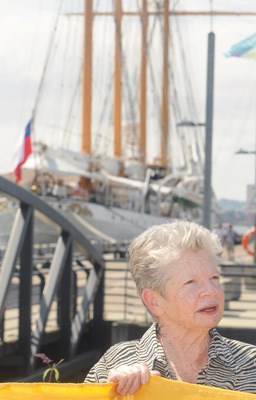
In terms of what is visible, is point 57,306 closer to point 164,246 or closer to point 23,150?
point 164,246

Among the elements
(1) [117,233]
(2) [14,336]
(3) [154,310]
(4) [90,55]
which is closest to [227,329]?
(2) [14,336]

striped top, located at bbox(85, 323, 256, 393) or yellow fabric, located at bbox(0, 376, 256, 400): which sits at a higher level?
striped top, located at bbox(85, 323, 256, 393)

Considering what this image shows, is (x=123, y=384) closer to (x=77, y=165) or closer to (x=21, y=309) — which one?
(x=21, y=309)

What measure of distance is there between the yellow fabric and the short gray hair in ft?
1.18

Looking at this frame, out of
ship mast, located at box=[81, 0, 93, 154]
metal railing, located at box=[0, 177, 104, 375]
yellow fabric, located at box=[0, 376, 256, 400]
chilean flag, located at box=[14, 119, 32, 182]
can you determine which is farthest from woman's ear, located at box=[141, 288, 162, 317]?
ship mast, located at box=[81, 0, 93, 154]

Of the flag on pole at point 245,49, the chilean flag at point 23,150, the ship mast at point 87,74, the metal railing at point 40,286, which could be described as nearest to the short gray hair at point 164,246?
the metal railing at point 40,286

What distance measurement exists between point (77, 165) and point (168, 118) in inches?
348

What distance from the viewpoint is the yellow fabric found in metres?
3.36

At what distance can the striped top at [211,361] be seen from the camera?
136 inches

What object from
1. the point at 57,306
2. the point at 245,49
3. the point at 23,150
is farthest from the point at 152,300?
the point at 23,150

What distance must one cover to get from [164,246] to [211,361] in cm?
39

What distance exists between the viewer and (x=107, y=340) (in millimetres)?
15688

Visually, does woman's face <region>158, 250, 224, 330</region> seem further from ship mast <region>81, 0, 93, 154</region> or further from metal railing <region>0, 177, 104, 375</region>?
ship mast <region>81, 0, 93, 154</region>

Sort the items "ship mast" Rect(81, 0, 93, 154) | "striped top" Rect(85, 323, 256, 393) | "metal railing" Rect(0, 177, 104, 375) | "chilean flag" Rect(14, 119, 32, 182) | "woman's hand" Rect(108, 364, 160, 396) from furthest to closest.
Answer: "ship mast" Rect(81, 0, 93, 154) → "chilean flag" Rect(14, 119, 32, 182) → "metal railing" Rect(0, 177, 104, 375) → "striped top" Rect(85, 323, 256, 393) → "woman's hand" Rect(108, 364, 160, 396)
